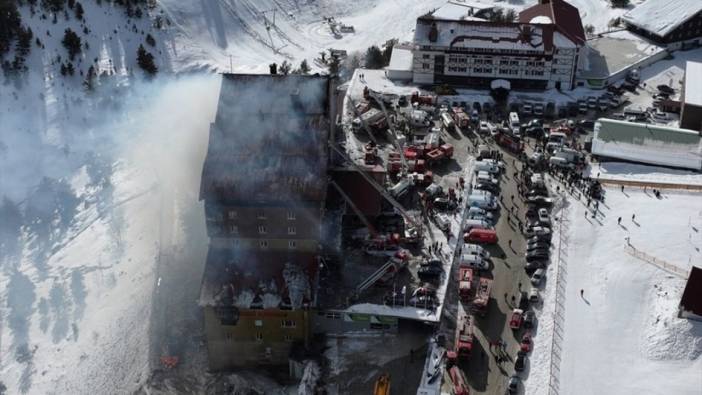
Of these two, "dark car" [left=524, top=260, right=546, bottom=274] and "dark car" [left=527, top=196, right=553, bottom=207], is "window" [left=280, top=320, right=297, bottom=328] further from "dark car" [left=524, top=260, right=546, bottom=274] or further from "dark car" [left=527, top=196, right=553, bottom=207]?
"dark car" [left=527, top=196, right=553, bottom=207]

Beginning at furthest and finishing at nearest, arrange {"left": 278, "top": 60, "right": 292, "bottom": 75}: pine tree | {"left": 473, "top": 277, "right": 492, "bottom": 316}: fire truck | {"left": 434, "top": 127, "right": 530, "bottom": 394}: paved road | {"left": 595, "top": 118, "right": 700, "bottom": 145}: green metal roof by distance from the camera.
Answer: {"left": 278, "top": 60, "right": 292, "bottom": 75}: pine tree, {"left": 595, "top": 118, "right": 700, "bottom": 145}: green metal roof, {"left": 473, "top": 277, "right": 492, "bottom": 316}: fire truck, {"left": 434, "top": 127, "right": 530, "bottom": 394}: paved road

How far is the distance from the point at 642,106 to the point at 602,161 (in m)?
12.5

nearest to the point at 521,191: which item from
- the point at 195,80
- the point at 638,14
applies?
the point at 195,80

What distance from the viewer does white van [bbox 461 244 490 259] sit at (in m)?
53.1

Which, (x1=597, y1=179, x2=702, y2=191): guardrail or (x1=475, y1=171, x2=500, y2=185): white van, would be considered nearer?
(x1=597, y1=179, x2=702, y2=191): guardrail

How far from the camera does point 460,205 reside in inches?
2299

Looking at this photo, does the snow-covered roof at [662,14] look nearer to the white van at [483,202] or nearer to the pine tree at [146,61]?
the white van at [483,202]

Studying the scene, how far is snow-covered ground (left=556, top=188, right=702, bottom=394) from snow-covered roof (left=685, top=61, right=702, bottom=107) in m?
13.7

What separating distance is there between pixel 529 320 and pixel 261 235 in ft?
56.6

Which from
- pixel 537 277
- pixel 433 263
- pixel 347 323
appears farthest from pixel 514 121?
pixel 347 323

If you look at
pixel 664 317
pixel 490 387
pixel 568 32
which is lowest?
pixel 490 387

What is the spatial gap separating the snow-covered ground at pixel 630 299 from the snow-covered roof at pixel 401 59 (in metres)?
26.2

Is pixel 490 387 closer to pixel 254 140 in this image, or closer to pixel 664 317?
pixel 664 317

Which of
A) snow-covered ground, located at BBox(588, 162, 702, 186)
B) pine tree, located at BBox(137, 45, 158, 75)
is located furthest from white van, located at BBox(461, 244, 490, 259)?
pine tree, located at BBox(137, 45, 158, 75)
